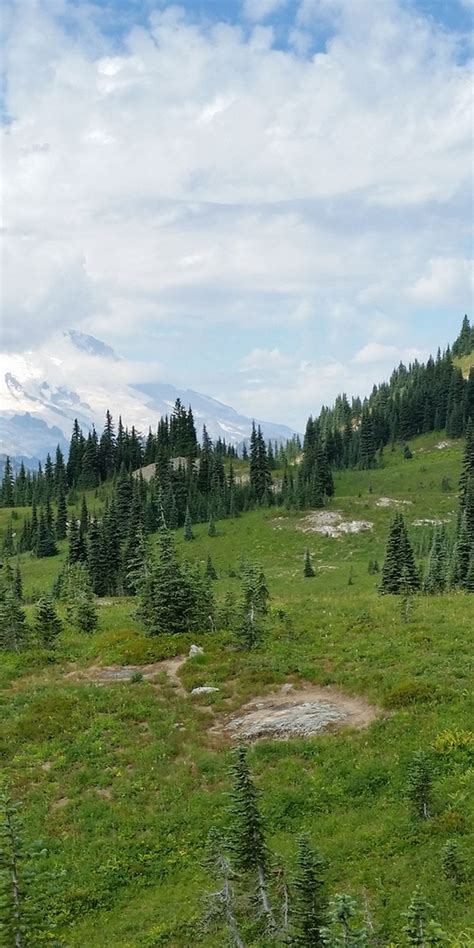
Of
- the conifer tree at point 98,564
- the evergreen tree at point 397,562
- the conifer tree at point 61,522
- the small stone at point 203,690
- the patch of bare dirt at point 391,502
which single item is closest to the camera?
the small stone at point 203,690

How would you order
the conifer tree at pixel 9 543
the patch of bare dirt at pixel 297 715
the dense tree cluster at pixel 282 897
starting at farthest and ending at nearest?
the conifer tree at pixel 9 543, the patch of bare dirt at pixel 297 715, the dense tree cluster at pixel 282 897

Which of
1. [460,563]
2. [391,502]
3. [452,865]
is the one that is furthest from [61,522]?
[452,865]

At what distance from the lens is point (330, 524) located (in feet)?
384

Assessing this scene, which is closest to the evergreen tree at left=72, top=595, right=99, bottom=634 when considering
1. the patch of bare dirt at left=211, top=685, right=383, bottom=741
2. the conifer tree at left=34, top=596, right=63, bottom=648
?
the conifer tree at left=34, top=596, right=63, bottom=648

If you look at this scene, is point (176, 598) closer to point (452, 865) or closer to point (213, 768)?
point (213, 768)

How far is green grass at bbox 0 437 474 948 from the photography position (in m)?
18.3

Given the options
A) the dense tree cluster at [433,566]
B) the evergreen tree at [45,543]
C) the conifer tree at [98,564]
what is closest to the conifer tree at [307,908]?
the dense tree cluster at [433,566]

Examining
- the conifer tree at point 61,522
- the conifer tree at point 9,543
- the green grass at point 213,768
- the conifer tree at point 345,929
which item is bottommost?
the green grass at point 213,768

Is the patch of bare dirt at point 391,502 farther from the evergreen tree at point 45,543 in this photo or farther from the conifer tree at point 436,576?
the evergreen tree at point 45,543

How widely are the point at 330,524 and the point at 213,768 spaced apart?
9401 cm

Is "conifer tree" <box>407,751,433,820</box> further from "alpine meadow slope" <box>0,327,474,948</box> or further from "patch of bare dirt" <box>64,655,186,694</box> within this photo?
"patch of bare dirt" <box>64,655,186,694</box>

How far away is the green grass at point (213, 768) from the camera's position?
18344 mm

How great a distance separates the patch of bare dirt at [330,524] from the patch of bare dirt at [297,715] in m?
83.0

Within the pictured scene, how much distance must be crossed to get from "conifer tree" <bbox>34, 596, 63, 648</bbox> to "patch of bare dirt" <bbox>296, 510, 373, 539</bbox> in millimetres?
75453
